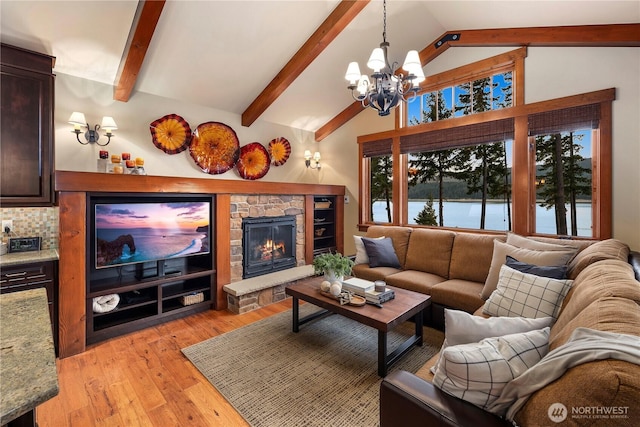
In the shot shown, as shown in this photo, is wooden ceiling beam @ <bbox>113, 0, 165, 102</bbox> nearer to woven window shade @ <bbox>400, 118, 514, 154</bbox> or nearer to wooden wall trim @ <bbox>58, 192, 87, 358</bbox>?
wooden wall trim @ <bbox>58, 192, 87, 358</bbox>

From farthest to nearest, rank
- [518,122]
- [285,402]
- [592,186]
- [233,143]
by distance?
[233,143], [518,122], [592,186], [285,402]

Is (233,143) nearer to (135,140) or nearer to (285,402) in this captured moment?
(135,140)

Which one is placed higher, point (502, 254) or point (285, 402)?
point (502, 254)

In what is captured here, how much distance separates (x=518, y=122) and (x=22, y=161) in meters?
5.05

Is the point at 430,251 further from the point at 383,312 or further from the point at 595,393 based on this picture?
the point at 595,393

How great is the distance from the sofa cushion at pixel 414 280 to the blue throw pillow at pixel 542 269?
2.70 feet

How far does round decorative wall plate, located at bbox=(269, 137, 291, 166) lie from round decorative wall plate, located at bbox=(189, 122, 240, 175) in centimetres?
63

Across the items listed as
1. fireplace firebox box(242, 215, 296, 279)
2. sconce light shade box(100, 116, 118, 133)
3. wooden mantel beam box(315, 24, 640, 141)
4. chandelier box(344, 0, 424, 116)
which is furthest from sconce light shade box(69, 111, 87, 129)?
wooden mantel beam box(315, 24, 640, 141)

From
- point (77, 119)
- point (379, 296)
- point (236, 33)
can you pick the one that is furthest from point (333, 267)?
point (77, 119)

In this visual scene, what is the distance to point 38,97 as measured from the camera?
8.48 ft

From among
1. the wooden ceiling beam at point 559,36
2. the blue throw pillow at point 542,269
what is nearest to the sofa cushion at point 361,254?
the blue throw pillow at point 542,269

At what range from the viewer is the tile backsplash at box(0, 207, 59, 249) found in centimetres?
277

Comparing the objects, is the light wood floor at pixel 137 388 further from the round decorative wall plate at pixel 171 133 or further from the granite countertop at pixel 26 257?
the round decorative wall plate at pixel 171 133

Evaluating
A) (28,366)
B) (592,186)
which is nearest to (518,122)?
(592,186)
